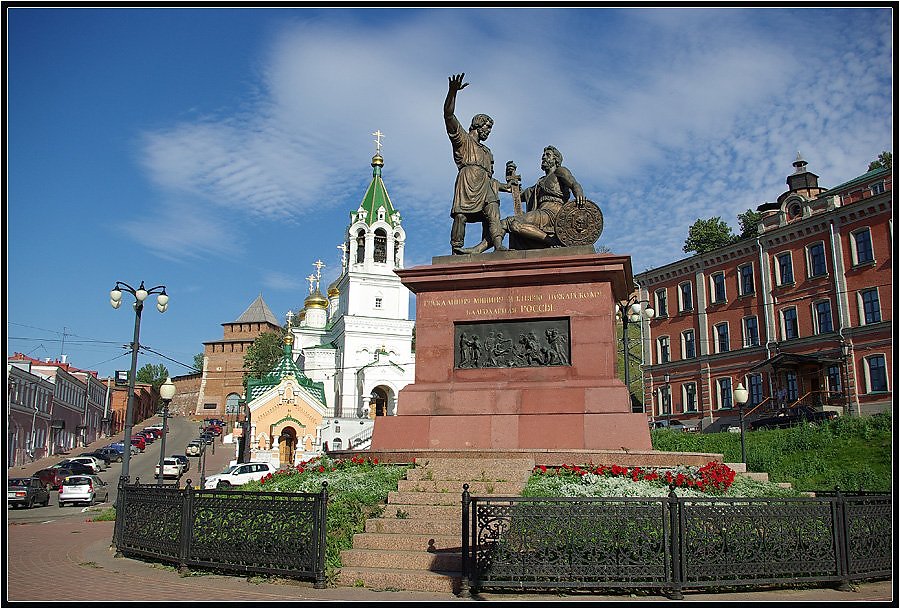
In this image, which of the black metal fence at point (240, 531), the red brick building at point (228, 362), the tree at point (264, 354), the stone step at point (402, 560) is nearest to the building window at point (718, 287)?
the stone step at point (402, 560)

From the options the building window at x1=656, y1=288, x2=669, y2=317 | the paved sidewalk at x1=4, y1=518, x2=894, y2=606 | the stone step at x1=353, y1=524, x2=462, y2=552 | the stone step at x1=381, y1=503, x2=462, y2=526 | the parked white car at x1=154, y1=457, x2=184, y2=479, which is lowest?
the paved sidewalk at x1=4, y1=518, x2=894, y2=606

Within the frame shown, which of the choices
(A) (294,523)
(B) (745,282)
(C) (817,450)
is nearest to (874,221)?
(B) (745,282)

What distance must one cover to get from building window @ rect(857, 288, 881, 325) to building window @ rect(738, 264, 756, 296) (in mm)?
7467

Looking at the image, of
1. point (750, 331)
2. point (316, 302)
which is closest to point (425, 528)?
point (750, 331)

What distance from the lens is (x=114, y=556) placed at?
1088cm

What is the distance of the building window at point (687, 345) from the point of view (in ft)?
164

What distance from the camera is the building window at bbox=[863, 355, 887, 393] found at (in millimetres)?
38281

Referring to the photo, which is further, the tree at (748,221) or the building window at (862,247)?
the tree at (748,221)

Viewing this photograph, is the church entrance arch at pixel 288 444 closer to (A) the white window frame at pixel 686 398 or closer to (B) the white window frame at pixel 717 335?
(A) the white window frame at pixel 686 398

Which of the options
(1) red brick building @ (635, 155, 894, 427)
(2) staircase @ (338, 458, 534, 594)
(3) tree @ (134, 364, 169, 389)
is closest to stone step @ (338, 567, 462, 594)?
(2) staircase @ (338, 458, 534, 594)

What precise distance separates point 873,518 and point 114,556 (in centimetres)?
977

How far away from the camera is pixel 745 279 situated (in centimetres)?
4728

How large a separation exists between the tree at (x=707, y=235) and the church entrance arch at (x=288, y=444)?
1502 inches

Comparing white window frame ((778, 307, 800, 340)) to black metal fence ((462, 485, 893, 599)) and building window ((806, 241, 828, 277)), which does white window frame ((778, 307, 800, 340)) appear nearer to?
building window ((806, 241, 828, 277))
